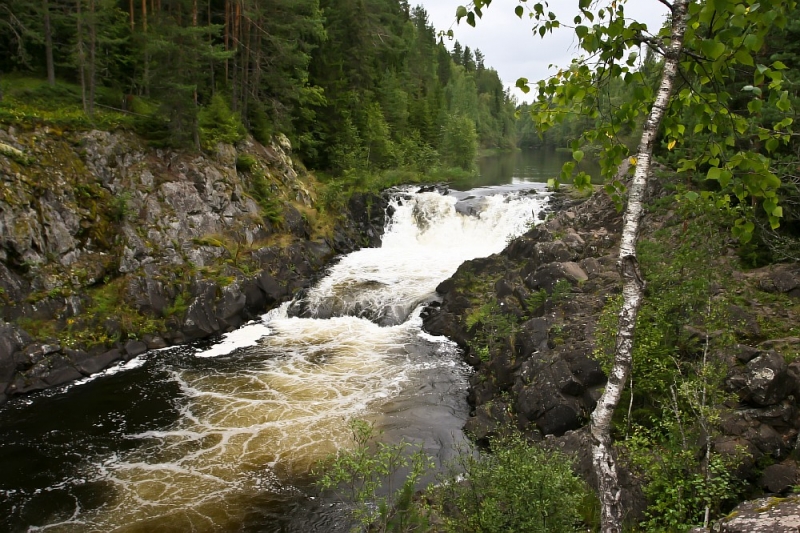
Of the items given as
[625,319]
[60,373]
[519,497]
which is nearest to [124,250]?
[60,373]

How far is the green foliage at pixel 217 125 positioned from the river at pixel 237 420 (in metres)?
9.02

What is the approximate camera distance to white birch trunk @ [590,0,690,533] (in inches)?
169

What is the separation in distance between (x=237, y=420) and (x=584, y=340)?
949 cm

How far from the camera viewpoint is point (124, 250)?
18750 mm

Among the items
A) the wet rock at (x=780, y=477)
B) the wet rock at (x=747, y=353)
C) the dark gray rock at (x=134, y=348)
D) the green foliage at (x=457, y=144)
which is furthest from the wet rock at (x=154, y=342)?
the green foliage at (x=457, y=144)

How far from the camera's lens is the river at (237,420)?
33.5ft

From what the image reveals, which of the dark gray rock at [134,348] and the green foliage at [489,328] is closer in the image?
the green foliage at [489,328]

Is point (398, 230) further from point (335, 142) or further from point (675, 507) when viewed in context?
point (675, 507)

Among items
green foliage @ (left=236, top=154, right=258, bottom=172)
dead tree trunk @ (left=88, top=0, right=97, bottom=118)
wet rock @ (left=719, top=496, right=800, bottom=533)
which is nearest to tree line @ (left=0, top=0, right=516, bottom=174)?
dead tree trunk @ (left=88, top=0, right=97, bottom=118)

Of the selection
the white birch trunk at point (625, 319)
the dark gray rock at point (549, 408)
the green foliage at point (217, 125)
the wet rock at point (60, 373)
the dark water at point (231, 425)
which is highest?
the green foliage at point (217, 125)

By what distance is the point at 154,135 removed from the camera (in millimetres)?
22312

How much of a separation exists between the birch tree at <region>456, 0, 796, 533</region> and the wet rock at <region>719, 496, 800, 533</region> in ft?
3.49

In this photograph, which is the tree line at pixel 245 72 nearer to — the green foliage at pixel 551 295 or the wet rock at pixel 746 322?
the green foliage at pixel 551 295

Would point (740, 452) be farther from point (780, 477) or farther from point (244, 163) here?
point (244, 163)
